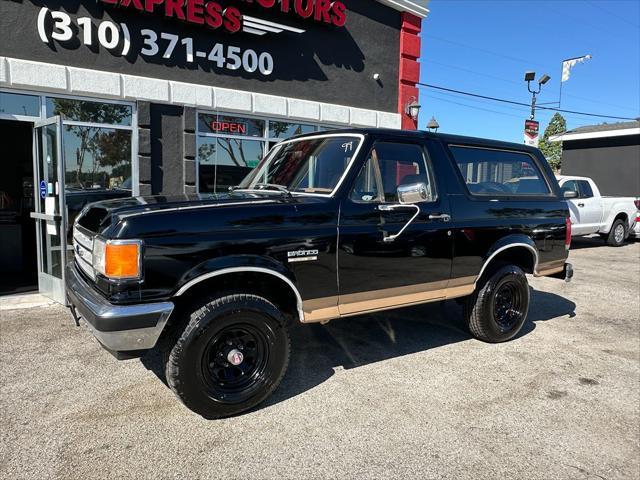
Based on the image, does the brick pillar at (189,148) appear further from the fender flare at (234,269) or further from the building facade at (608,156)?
the building facade at (608,156)

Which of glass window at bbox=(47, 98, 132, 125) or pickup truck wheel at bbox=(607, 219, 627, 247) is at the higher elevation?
glass window at bbox=(47, 98, 132, 125)

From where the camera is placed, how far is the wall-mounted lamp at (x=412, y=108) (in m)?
10.8

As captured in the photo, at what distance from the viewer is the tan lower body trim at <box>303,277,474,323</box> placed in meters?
3.49

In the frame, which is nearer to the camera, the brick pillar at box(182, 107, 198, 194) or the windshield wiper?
the windshield wiper

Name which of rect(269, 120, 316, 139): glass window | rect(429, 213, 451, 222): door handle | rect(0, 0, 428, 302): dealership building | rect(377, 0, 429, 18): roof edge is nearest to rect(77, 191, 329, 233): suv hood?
rect(429, 213, 451, 222): door handle

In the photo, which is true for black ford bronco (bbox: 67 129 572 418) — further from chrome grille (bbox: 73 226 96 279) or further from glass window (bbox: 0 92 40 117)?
glass window (bbox: 0 92 40 117)

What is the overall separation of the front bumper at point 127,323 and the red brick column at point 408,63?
911 centimetres

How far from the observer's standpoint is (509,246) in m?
4.58

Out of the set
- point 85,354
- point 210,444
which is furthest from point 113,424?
point 85,354

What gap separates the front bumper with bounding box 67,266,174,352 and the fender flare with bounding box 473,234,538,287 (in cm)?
300

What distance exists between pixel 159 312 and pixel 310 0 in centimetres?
797

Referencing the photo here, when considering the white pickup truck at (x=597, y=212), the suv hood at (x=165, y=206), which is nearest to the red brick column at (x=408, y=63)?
the white pickup truck at (x=597, y=212)

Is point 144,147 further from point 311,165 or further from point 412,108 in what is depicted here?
point 412,108

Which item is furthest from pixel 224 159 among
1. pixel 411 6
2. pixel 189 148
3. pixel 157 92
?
pixel 411 6
